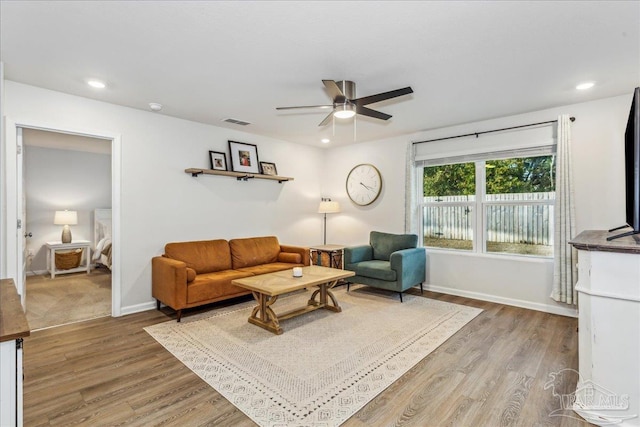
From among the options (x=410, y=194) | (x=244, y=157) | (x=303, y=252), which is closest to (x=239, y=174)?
(x=244, y=157)

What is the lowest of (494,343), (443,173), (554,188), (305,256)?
(494,343)

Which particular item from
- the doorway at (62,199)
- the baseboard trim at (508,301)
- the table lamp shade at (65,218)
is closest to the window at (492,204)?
the baseboard trim at (508,301)

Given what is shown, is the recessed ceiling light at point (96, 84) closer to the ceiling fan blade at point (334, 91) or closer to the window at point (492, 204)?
the ceiling fan blade at point (334, 91)

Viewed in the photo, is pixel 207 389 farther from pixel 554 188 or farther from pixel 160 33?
pixel 554 188

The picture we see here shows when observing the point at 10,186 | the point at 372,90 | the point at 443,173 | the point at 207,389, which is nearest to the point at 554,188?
the point at 443,173

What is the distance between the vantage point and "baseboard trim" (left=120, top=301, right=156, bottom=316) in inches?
151

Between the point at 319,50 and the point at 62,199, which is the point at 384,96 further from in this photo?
the point at 62,199

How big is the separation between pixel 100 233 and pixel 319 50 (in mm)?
6345

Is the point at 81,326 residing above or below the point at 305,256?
below

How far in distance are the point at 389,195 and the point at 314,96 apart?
2.47m

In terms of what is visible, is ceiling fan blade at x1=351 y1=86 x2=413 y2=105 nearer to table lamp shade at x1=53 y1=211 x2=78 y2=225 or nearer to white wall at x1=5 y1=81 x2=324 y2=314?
white wall at x1=5 y1=81 x2=324 y2=314

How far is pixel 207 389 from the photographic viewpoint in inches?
89.0

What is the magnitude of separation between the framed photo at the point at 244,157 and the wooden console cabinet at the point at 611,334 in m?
4.17

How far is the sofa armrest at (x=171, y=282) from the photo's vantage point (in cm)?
354
